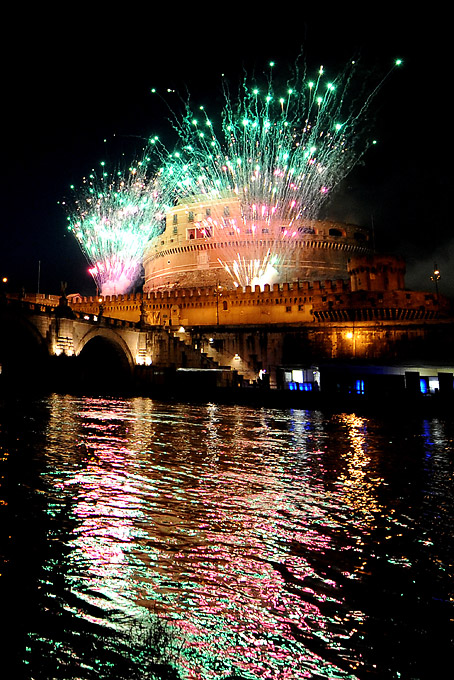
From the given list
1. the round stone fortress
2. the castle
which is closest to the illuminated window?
the castle

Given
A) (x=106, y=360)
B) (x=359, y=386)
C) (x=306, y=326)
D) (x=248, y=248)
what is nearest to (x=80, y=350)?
(x=106, y=360)

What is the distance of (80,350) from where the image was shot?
38.9m

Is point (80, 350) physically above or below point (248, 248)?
below

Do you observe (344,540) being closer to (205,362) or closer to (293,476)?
(293,476)

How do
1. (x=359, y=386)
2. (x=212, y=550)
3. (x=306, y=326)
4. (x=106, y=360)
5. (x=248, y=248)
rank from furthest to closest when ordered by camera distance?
(x=248, y=248)
(x=106, y=360)
(x=306, y=326)
(x=359, y=386)
(x=212, y=550)

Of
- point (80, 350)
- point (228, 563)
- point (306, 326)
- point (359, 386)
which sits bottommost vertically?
point (228, 563)

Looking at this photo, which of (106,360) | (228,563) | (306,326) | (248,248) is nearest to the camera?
(228,563)

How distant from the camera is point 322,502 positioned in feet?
25.2

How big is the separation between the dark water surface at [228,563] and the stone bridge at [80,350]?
24867mm

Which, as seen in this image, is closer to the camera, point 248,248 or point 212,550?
point 212,550

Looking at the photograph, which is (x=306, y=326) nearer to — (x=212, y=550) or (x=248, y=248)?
(x=248, y=248)

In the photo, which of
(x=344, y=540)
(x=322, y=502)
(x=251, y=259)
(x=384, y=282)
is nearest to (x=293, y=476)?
(x=322, y=502)

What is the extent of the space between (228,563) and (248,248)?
6159cm

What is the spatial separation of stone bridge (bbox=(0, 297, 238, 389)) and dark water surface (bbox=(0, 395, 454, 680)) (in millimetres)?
24867
